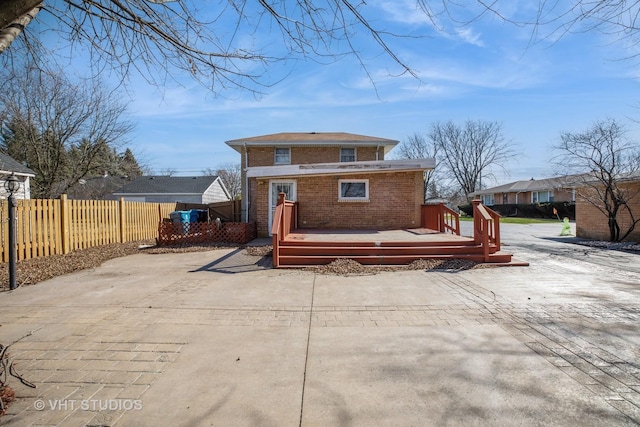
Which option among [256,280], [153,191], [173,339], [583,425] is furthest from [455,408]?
[153,191]

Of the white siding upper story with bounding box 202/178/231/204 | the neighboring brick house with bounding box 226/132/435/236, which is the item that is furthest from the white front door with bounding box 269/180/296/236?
the white siding upper story with bounding box 202/178/231/204

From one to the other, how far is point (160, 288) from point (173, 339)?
8.94 ft

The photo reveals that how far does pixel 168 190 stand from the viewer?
3116cm

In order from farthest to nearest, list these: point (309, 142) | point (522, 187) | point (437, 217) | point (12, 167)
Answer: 1. point (522, 187)
2. point (309, 142)
3. point (12, 167)
4. point (437, 217)

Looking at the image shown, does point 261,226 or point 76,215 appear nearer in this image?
point 76,215

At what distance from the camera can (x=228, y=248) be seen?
38.2 feet

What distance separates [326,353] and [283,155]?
15.1 meters

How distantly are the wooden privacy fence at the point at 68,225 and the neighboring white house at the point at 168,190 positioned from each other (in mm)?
16660

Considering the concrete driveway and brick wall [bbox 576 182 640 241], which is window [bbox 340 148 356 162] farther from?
the concrete driveway

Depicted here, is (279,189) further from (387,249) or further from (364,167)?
(387,249)

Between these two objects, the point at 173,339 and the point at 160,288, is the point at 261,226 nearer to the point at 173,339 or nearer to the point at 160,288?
the point at 160,288

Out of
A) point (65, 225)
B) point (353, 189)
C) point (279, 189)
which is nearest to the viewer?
point (65, 225)

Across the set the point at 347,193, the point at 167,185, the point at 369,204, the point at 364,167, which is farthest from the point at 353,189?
the point at 167,185

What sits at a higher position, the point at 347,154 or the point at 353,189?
the point at 347,154
